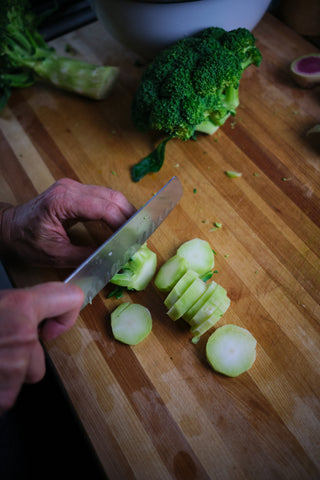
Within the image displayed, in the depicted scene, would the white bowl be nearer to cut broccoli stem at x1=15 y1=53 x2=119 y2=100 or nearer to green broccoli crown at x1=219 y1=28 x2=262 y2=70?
green broccoli crown at x1=219 y1=28 x2=262 y2=70

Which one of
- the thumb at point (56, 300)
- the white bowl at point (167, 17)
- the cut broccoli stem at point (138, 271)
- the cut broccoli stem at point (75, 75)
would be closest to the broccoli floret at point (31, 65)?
the cut broccoli stem at point (75, 75)

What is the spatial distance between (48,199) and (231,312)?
0.78m

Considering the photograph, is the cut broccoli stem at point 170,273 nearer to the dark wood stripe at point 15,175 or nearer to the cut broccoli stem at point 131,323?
the cut broccoli stem at point 131,323

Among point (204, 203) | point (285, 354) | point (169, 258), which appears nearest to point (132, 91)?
point (204, 203)

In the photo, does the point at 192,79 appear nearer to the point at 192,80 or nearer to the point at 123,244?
the point at 192,80

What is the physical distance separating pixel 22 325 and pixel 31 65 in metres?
1.59

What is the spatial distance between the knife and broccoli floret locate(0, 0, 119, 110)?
81 cm

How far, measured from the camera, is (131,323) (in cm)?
138

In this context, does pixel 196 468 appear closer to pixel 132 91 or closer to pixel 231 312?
pixel 231 312

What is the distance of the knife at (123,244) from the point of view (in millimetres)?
1244

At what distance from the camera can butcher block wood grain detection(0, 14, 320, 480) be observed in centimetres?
121

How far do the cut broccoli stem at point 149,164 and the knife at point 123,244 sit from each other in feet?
0.78

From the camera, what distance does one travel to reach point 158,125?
5.34 feet

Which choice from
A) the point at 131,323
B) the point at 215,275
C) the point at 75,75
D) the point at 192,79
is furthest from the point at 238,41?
the point at 131,323
